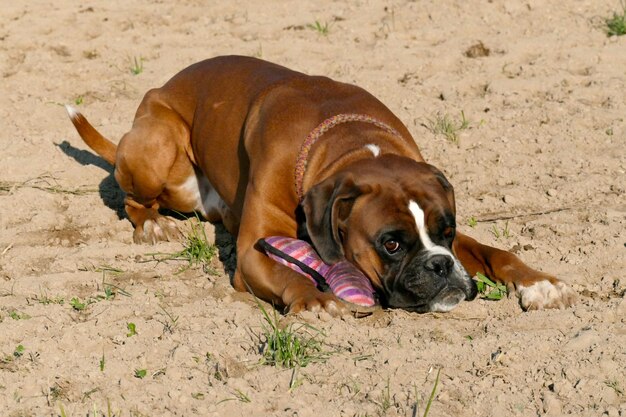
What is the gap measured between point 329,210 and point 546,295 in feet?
3.61

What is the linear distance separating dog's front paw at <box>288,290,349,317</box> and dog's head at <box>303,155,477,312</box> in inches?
7.2

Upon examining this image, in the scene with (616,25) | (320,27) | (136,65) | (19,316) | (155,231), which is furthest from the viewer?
(320,27)

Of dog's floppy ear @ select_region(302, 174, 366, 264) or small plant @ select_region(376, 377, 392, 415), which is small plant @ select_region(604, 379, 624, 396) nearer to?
small plant @ select_region(376, 377, 392, 415)

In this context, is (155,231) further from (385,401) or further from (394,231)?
(385,401)

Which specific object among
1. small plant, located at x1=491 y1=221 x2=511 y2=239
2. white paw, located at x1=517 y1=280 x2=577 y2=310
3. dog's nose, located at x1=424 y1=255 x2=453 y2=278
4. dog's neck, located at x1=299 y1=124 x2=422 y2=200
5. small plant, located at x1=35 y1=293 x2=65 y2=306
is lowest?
small plant, located at x1=35 y1=293 x2=65 y2=306

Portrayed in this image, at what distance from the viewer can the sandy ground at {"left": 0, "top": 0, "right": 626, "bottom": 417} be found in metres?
4.40

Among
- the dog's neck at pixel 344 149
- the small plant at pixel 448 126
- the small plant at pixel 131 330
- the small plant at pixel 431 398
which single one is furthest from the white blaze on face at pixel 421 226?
the small plant at pixel 448 126

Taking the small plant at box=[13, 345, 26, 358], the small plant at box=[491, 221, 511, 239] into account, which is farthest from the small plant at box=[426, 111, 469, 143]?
the small plant at box=[13, 345, 26, 358]

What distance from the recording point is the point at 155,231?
666 centimetres

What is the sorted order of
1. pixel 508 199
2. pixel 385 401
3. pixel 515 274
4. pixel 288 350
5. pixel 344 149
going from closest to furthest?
pixel 385 401
pixel 288 350
pixel 515 274
pixel 344 149
pixel 508 199

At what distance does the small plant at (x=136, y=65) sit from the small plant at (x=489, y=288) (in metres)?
3.99

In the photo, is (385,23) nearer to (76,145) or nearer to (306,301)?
(76,145)

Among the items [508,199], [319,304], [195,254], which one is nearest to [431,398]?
[319,304]

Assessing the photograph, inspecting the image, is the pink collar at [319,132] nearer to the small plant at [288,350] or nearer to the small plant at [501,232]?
the small plant at [501,232]
